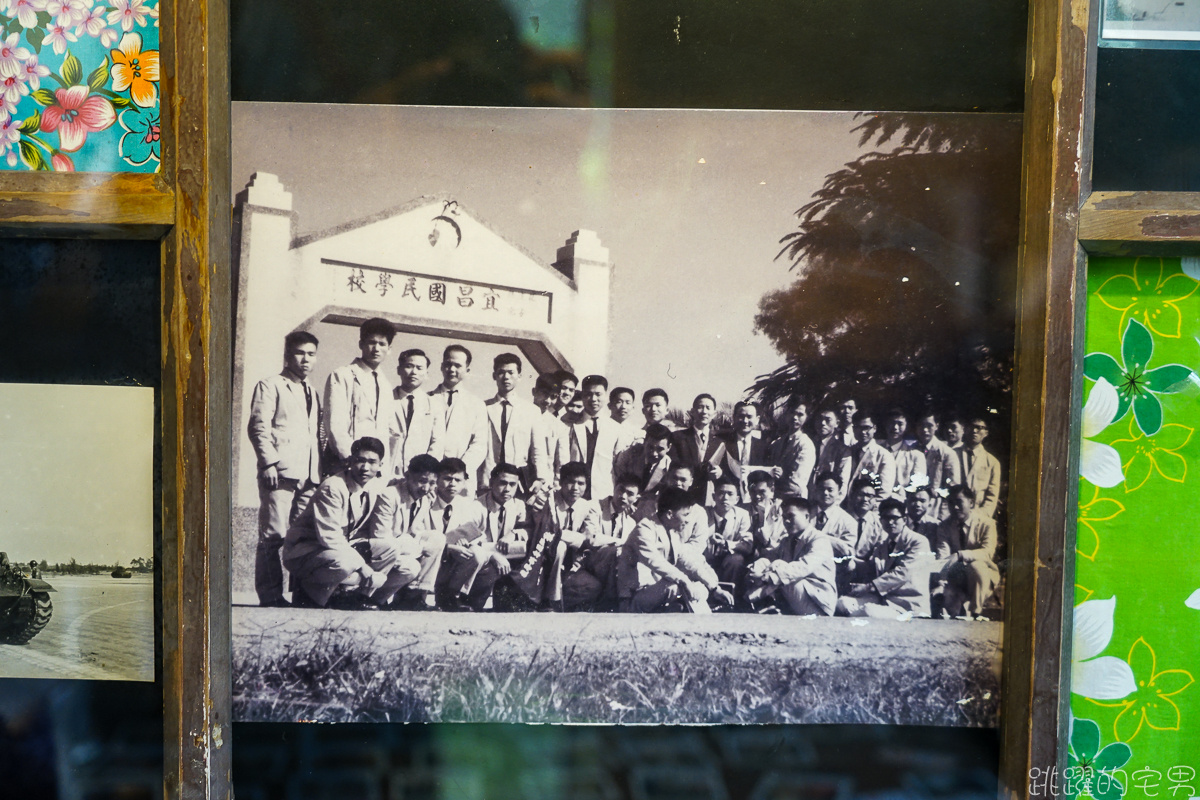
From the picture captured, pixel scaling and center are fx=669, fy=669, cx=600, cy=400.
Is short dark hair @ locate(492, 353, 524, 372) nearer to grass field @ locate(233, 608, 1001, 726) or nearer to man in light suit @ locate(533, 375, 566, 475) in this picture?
man in light suit @ locate(533, 375, 566, 475)

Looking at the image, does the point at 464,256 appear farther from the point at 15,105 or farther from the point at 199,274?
the point at 15,105

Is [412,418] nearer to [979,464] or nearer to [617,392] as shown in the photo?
[617,392]

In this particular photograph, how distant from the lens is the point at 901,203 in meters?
1.21

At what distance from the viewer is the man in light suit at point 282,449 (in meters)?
1.22

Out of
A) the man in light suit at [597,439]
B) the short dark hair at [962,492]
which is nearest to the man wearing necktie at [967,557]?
the short dark hair at [962,492]

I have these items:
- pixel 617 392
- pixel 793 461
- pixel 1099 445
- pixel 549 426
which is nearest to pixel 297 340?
pixel 549 426

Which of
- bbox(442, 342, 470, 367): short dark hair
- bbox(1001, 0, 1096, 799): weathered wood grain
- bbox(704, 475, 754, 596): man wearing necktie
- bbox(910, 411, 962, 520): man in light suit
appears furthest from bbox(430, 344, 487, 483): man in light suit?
bbox(1001, 0, 1096, 799): weathered wood grain

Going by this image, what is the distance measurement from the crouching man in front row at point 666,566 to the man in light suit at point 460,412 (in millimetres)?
329

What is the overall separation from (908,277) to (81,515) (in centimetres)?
156

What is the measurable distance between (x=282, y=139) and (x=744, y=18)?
34.1 inches

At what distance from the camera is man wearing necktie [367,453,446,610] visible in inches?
48.4

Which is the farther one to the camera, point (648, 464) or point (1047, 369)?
point (648, 464)

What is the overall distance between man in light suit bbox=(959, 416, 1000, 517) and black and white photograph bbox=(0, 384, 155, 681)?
1480mm

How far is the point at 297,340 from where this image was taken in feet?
4.00
